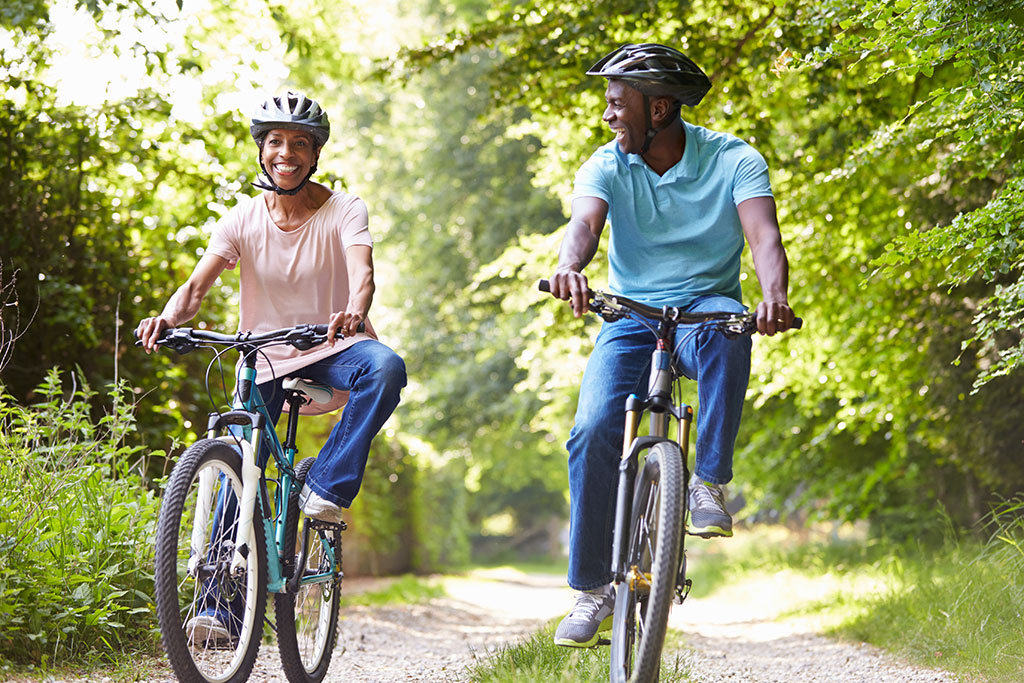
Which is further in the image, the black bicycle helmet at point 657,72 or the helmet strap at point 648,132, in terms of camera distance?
the helmet strap at point 648,132

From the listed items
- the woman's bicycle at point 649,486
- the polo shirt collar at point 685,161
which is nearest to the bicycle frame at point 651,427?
the woman's bicycle at point 649,486

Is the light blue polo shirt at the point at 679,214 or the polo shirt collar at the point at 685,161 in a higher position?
the polo shirt collar at the point at 685,161

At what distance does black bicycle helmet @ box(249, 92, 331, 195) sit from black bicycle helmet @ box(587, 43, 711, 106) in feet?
3.70

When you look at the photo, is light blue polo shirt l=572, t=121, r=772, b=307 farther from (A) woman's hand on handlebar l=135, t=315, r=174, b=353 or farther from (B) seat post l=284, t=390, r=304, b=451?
(A) woman's hand on handlebar l=135, t=315, r=174, b=353

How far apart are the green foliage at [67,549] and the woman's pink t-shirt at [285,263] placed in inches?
39.0

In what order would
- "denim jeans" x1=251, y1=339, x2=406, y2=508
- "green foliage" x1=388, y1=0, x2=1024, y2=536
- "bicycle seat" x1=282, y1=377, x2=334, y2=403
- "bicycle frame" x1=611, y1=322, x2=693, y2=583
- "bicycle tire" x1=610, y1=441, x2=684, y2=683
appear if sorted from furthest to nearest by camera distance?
"green foliage" x1=388, y1=0, x2=1024, y2=536 < "bicycle seat" x1=282, y1=377, x2=334, y2=403 < "denim jeans" x1=251, y1=339, x2=406, y2=508 < "bicycle frame" x1=611, y1=322, x2=693, y2=583 < "bicycle tire" x1=610, y1=441, x2=684, y2=683

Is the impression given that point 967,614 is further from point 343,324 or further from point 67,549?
point 67,549

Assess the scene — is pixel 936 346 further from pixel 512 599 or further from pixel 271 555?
pixel 512 599

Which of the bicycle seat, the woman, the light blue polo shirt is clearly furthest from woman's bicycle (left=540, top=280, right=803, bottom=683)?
the bicycle seat

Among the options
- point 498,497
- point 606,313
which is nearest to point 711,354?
point 606,313

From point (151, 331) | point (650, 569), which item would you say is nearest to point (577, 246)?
point (650, 569)

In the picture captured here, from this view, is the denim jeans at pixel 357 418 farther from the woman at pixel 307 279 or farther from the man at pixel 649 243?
the man at pixel 649 243

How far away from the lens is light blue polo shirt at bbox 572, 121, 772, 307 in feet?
12.0

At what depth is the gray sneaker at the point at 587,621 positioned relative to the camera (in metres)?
3.57
